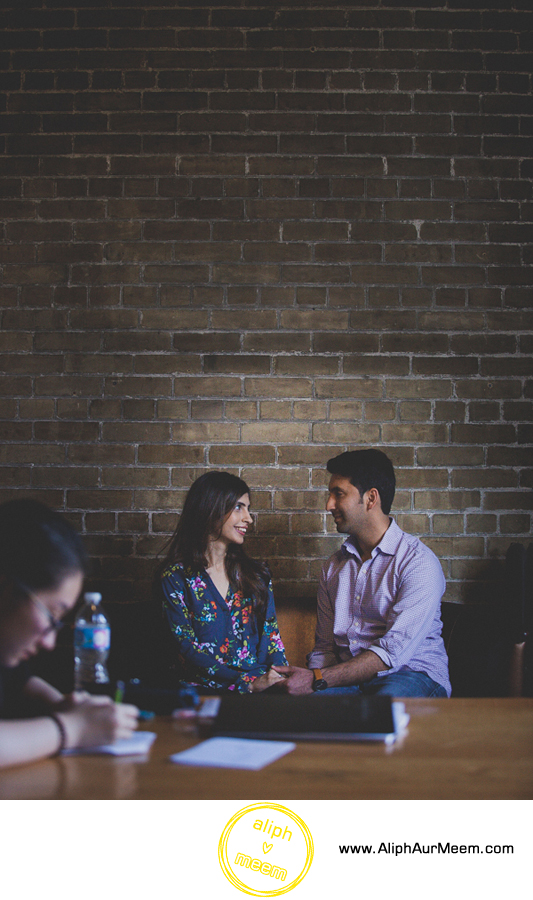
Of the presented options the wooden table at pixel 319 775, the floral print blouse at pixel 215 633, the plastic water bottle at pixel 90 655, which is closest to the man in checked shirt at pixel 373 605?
the floral print blouse at pixel 215 633

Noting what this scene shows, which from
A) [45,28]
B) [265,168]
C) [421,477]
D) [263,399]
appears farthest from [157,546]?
[45,28]

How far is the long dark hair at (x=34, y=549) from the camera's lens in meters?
1.08

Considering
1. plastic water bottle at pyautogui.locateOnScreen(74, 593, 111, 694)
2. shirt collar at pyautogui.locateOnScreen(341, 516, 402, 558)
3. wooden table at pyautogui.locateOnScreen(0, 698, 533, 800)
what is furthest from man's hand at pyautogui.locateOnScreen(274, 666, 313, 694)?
wooden table at pyautogui.locateOnScreen(0, 698, 533, 800)

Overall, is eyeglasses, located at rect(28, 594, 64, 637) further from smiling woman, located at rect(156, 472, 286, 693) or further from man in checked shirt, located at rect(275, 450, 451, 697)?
man in checked shirt, located at rect(275, 450, 451, 697)

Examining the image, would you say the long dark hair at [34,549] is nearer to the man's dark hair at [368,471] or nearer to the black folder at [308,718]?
the black folder at [308,718]

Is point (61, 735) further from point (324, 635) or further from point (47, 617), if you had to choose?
point (324, 635)

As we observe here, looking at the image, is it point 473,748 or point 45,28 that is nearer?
point 473,748

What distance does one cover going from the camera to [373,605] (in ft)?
7.59

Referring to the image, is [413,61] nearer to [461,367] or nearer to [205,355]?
[461,367]
